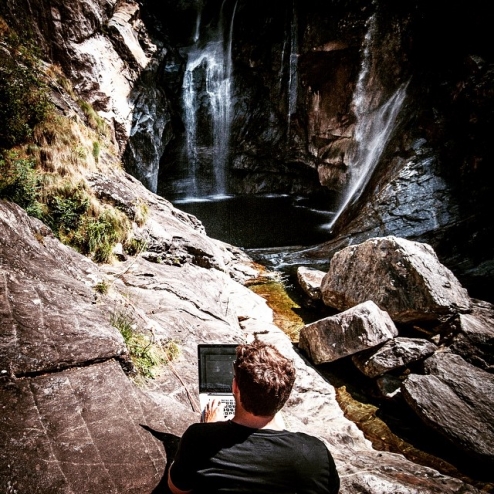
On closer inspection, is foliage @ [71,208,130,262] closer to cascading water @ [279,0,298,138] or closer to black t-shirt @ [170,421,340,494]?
black t-shirt @ [170,421,340,494]

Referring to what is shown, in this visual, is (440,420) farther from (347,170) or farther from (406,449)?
(347,170)

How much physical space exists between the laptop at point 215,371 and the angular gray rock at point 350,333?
3.67 m

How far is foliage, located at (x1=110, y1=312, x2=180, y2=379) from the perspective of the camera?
3.22 m

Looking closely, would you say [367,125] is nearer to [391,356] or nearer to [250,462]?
[391,356]

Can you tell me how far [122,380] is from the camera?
8.16ft

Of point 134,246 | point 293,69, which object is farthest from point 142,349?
point 293,69

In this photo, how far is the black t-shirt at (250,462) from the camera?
1516mm

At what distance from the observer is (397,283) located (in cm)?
668

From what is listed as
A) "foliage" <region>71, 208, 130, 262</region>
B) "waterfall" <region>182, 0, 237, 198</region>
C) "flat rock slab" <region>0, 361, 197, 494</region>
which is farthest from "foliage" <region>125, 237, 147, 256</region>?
"waterfall" <region>182, 0, 237, 198</region>

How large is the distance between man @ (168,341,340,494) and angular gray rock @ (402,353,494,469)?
3457 millimetres

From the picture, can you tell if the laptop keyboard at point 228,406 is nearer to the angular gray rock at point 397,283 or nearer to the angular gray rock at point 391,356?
the angular gray rock at point 391,356

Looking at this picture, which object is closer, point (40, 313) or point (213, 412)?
point (213, 412)

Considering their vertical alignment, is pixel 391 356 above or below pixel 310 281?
below

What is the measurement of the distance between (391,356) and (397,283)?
2.02 metres
